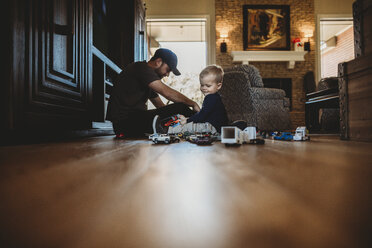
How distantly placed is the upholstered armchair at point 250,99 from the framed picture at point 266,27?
2.62 metres

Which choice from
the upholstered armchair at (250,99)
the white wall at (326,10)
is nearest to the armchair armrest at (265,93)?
the upholstered armchair at (250,99)

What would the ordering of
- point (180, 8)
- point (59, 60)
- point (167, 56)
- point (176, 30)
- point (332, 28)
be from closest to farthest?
point (59, 60)
point (167, 56)
point (180, 8)
point (176, 30)
point (332, 28)

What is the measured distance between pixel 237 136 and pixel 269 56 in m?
4.91

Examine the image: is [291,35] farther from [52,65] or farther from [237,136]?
[52,65]

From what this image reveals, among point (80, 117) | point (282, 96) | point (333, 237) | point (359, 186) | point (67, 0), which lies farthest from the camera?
point (282, 96)

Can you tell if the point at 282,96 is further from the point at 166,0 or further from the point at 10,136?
the point at 166,0

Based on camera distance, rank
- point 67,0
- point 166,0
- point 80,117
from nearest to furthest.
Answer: point 67,0
point 80,117
point 166,0

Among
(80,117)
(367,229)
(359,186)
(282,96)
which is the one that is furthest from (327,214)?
(282,96)

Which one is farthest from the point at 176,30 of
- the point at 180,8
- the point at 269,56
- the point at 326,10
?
the point at 326,10

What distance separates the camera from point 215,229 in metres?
0.17

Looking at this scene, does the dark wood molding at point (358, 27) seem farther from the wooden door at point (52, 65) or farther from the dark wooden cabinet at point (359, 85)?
the wooden door at point (52, 65)

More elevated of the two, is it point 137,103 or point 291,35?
point 291,35

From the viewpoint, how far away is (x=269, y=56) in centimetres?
525

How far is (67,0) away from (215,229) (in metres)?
1.68
